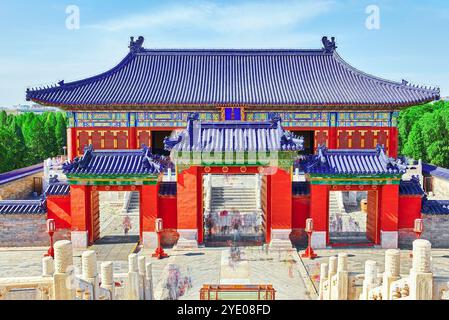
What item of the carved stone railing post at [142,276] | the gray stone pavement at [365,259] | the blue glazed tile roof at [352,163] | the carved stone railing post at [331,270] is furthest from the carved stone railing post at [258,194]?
the carved stone railing post at [142,276]

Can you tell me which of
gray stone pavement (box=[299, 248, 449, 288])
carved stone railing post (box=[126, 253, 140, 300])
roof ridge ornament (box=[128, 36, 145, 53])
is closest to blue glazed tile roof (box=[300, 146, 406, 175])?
gray stone pavement (box=[299, 248, 449, 288])

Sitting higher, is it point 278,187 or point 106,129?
point 106,129

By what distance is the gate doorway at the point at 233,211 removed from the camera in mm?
18758

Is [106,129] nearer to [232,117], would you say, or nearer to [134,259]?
[232,117]

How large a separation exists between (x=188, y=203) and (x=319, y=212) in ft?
17.6

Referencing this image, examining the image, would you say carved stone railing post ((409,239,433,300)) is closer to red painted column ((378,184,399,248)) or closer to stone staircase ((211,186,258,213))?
red painted column ((378,184,399,248))

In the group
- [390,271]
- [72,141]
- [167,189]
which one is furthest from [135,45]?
[390,271]

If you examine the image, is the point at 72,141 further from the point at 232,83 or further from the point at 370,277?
the point at 370,277

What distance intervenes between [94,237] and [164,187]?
3.82m

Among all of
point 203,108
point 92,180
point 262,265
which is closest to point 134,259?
point 262,265

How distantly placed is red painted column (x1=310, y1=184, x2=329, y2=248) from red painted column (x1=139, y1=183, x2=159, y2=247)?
6389 millimetres

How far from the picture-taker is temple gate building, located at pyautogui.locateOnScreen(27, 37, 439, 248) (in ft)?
56.3

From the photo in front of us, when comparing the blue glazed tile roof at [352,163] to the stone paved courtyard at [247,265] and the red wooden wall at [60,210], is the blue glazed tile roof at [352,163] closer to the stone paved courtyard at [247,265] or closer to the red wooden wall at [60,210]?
the stone paved courtyard at [247,265]
